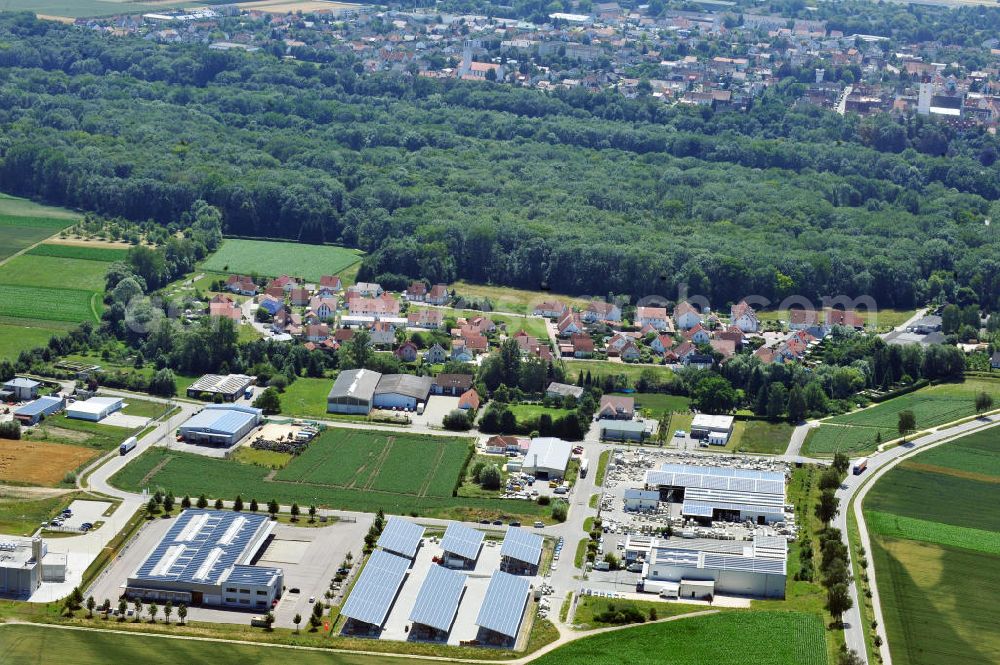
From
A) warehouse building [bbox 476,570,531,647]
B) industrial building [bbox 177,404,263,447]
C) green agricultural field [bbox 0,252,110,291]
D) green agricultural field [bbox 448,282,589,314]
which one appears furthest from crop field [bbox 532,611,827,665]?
green agricultural field [bbox 0,252,110,291]

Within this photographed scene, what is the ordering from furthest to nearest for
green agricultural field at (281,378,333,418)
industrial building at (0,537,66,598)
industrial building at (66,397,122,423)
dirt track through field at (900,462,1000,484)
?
1. green agricultural field at (281,378,333,418)
2. industrial building at (66,397,122,423)
3. dirt track through field at (900,462,1000,484)
4. industrial building at (0,537,66,598)

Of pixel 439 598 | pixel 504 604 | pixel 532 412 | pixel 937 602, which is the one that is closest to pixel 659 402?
pixel 532 412

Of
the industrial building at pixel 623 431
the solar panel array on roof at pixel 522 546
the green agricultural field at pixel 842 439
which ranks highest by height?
the green agricultural field at pixel 842 439

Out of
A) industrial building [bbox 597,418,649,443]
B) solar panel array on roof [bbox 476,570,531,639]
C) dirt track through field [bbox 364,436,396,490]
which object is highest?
solar panel array on roof [bbox 476,570,531,639]

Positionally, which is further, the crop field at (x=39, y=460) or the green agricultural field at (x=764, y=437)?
the green agricultural field at (x=764, y=437)

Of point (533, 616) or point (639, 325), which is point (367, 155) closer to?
point (639, 325)

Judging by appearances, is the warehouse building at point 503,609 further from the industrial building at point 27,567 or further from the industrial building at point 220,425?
the industrial building at point 220,425

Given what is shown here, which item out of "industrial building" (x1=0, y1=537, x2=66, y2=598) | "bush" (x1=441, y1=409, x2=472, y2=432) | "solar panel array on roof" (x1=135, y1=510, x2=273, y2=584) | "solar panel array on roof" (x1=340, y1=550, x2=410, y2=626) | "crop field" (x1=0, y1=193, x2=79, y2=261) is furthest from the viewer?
"crop field" (x1=0, y1=193, x2=79, y2=261)

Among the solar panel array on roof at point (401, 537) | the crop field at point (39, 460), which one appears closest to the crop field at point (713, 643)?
the solar panel array on roof at point (401, 537)

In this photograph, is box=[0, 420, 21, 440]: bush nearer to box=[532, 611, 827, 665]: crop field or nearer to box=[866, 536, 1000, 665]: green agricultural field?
box=[532, 611, 827, 665]: crop field
